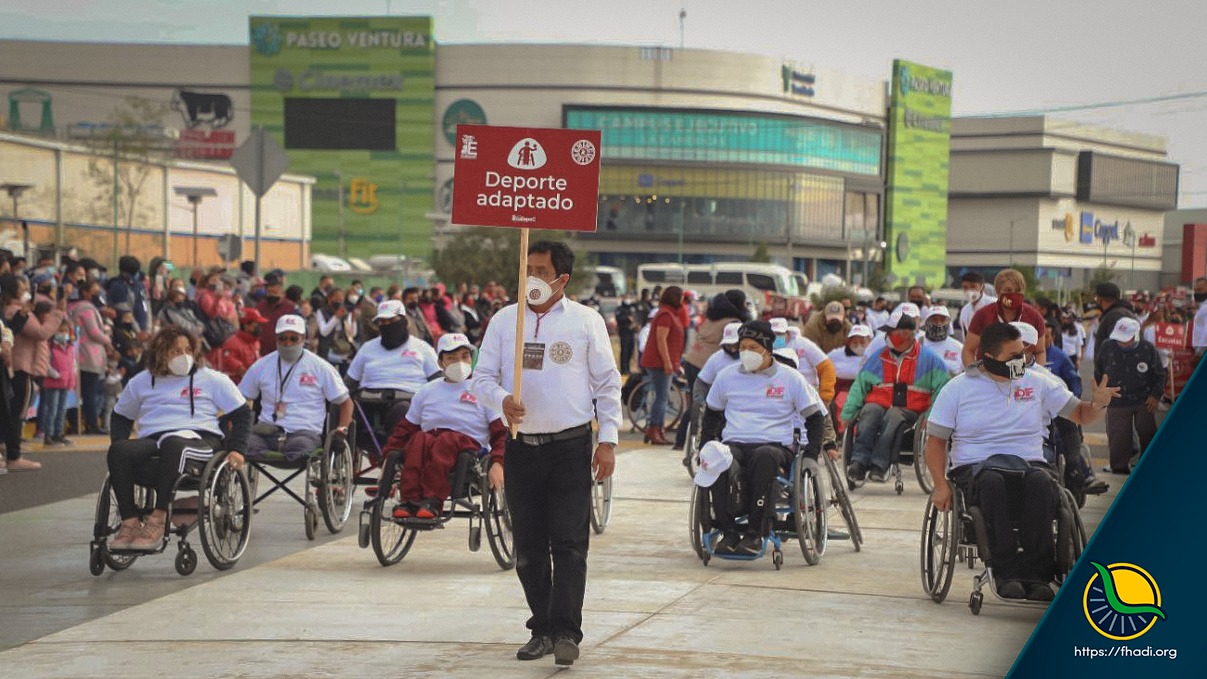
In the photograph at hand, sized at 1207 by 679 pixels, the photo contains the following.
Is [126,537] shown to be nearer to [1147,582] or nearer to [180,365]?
[180,365]

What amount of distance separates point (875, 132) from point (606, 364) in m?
114

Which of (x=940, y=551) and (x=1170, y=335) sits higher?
(x=1170, y=335)

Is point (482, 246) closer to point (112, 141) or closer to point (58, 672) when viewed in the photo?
point (112, 141)

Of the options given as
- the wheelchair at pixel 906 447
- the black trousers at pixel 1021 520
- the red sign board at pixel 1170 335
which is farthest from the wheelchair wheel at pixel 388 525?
the red sign board at pixel 1170 335

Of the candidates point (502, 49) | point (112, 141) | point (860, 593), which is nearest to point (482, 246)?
point (112, 141)

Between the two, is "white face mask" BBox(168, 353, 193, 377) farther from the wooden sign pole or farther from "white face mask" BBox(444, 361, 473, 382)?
the wooden sign pole

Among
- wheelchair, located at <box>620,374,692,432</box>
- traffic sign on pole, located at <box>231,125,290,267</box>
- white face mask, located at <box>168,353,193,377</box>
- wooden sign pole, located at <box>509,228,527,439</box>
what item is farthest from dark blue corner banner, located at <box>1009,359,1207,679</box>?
wheelchair, located at <box>620,374,692,432</box>

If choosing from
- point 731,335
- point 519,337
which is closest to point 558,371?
point 519,337

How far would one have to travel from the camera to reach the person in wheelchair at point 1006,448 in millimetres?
7996

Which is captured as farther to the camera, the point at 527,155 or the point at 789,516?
the point at 789,516

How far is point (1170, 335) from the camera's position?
42.5ft

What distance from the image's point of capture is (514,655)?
7.15 metres

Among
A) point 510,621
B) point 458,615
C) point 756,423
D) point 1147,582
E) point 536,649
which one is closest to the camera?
point 1147,582

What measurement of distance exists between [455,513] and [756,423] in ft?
6.35
